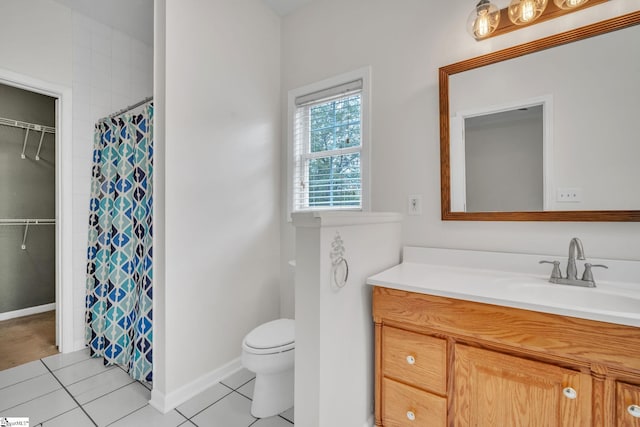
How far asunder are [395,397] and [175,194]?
1585mm

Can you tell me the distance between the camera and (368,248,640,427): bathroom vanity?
36.0 inches

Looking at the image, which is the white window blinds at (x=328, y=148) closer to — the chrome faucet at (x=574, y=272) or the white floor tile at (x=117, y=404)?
the chrome faucet at (x=574, y=272)

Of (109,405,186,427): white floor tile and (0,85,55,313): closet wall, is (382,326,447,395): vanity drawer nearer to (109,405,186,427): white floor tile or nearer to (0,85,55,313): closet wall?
(109,405,186,427): white floor tile

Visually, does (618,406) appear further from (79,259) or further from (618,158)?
(79,259)

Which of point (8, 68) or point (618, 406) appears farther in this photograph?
point (8, 68)

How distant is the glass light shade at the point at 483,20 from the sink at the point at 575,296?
1.32 meters

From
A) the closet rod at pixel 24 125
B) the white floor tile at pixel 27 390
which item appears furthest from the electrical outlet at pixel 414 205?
the closet rod at pixel 24 125

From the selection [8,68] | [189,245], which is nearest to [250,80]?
[189,245]

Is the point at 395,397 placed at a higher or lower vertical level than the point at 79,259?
lower

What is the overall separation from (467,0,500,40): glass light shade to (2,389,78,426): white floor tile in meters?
3.07

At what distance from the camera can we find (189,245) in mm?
1750

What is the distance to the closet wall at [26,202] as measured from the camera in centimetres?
303

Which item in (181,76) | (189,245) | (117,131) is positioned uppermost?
(181,76)

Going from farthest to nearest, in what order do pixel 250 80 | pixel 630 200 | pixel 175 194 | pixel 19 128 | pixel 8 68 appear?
pixel 19 128
pixel 250 80
pixel 8 68
pixel 175 194
pixel 630 200
